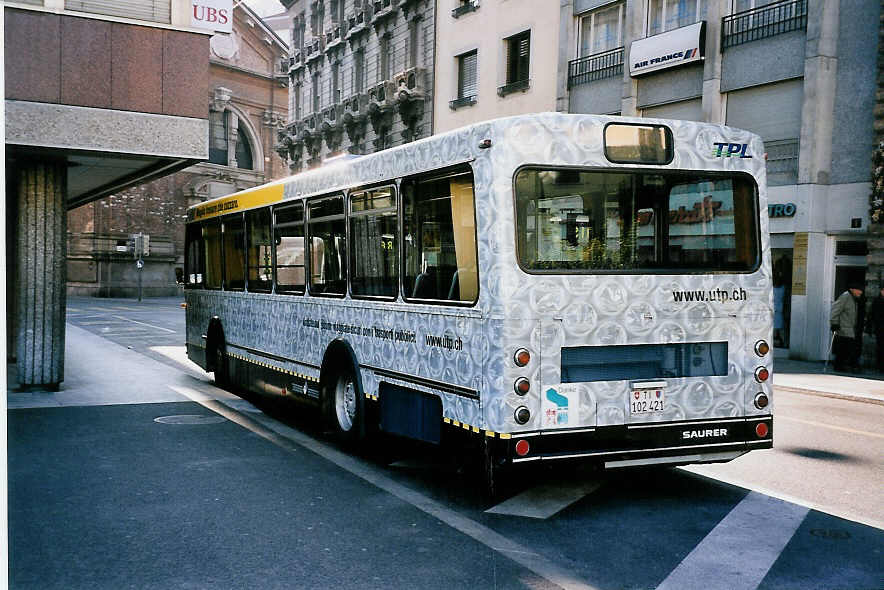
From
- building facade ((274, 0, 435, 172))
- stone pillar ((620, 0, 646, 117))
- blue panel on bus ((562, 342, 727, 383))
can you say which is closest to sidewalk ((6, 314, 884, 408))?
blue panel on bus ((562, 342, 727, 383))

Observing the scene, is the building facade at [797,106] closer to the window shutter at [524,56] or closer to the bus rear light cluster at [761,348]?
the window shutter at [524,56]

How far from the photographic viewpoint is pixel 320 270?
9.18 metres

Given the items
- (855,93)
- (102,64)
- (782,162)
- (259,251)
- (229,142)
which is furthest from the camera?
(229,142)

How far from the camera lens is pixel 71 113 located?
11.1 meters

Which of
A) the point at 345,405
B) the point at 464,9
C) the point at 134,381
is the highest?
the point at 464,9

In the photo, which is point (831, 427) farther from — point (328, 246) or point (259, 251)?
point (259, 251)

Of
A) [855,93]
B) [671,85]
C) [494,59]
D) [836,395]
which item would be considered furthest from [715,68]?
[836,395]

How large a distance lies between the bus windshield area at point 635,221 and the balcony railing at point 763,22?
14.3 metres

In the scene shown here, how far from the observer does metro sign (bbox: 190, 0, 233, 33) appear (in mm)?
11883

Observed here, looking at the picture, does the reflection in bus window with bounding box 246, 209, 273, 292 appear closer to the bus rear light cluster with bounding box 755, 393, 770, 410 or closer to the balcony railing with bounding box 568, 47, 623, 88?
the bus rear light cluster with bounding box 755, 393, 770, 410

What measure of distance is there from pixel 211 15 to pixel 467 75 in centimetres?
1997

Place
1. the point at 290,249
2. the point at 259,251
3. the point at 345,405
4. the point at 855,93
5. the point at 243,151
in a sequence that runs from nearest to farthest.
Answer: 1. the point at 345,405
2. the point at 290,249
3. the point at 259,251
4. the point at 855,93
5. the point at 243,151

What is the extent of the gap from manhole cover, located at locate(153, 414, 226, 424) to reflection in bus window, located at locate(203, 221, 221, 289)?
264 centimetres

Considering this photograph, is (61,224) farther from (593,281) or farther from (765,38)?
(765,38)
